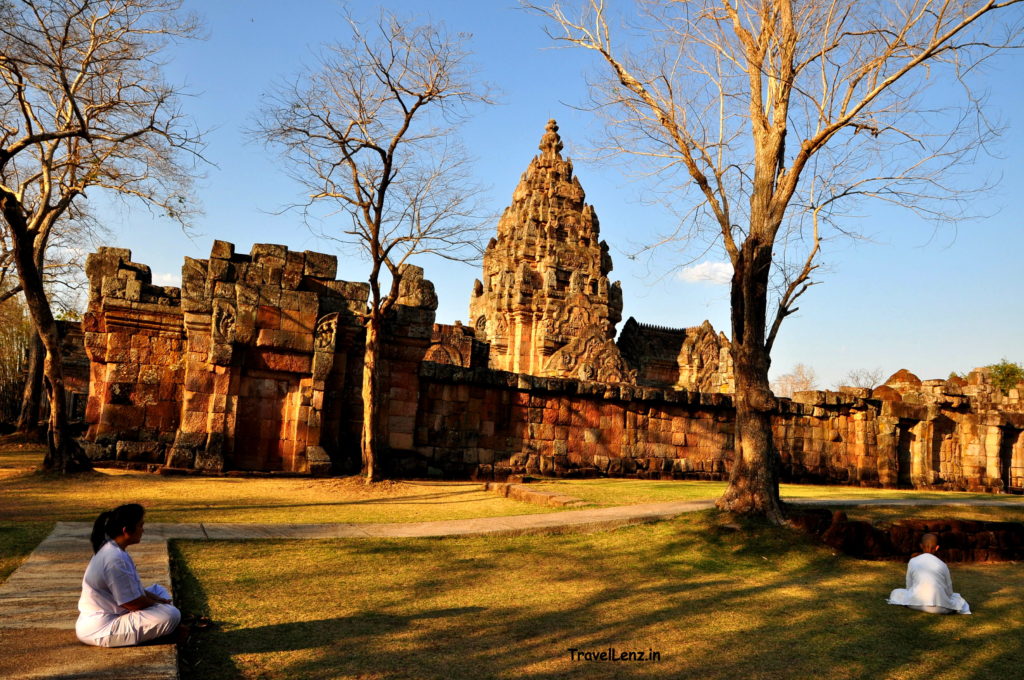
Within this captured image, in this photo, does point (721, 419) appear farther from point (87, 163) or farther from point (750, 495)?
point (87, 163)

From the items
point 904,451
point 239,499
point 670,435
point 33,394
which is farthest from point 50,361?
point 904,451

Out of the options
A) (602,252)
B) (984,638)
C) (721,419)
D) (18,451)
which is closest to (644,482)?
(721,419)

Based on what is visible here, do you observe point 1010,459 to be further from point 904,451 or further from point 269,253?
point 269,253

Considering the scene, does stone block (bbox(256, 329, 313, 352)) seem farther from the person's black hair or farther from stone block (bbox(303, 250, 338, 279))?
the person's black hair

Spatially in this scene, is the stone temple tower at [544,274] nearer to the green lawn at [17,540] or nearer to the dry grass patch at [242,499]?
the dry grass patch at [242,499]

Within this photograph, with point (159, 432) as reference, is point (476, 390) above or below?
above

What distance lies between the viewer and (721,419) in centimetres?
1633

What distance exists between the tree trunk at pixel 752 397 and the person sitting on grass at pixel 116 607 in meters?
6.02

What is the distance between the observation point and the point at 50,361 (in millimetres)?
10609

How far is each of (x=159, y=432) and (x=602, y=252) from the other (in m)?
26.6

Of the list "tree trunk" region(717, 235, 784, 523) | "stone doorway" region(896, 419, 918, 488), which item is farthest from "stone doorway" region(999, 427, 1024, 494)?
"tree trunk" region(717, 235, 784, 523)

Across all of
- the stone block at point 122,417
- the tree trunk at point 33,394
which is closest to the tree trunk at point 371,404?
the stone block at point 122,417

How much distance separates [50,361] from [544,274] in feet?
83.4

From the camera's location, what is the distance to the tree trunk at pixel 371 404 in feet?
36.5
